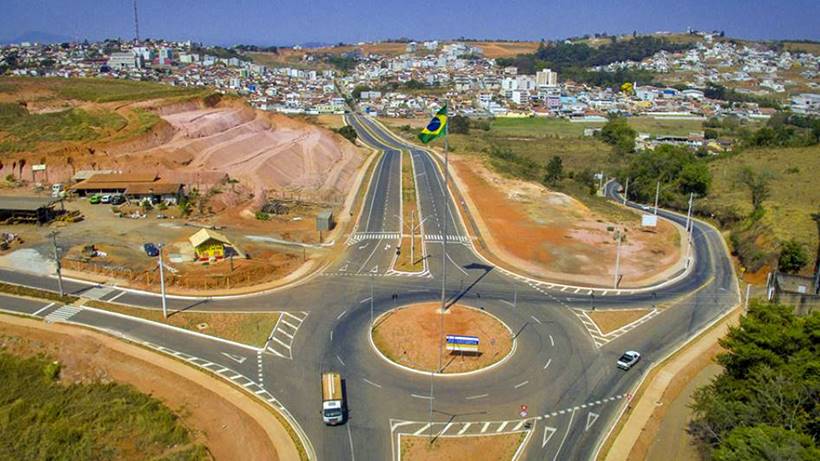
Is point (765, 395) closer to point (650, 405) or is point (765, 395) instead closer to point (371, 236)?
point (650, 405)

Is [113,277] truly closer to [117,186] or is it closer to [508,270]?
[117,186]

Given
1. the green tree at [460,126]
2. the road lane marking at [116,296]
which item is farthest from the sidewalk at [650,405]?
the green tree at [460,126]

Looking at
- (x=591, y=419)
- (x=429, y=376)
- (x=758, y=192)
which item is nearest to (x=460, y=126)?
(x=758, y=192)

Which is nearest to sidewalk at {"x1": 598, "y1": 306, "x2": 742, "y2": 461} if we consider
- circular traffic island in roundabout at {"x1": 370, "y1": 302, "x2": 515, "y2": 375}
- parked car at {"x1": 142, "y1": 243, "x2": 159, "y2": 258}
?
circular traffic island in roundabout at {"x1": 370, "y1": 302, "x2": 515, "y2": 375}

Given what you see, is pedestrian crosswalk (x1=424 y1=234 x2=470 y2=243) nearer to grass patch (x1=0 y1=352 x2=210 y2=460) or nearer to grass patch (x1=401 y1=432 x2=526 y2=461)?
grass patch (x1=401 y1=432 x2=526 y2=461)

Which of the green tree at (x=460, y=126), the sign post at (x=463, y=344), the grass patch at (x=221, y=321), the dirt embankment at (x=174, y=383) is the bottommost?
the dirt embankment at (x=174, y=383)

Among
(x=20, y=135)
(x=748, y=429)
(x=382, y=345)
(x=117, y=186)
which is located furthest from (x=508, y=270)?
(x=20, y=135)

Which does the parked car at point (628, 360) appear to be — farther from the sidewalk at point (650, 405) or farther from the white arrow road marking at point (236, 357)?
the white arrow road marking at point (236, 357)
